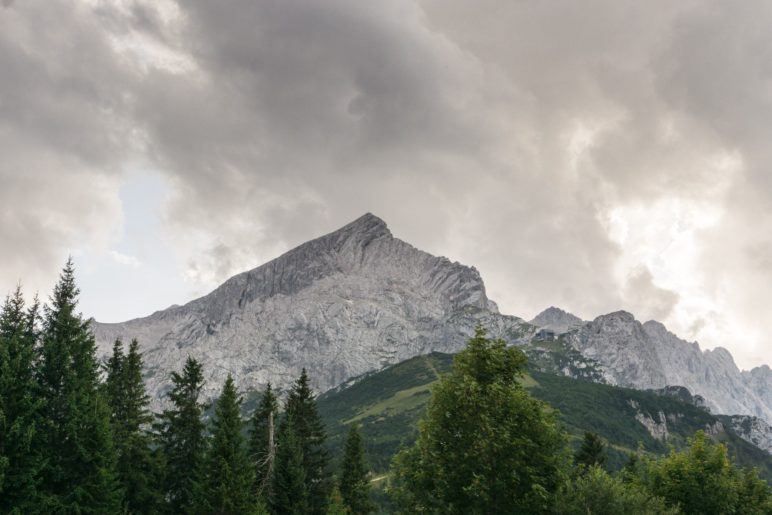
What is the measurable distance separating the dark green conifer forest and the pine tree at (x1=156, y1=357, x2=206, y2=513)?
0.12 m

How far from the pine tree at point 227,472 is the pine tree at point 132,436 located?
672 centimetres

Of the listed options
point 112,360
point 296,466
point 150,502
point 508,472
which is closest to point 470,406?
point 508,472

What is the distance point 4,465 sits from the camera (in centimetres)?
3372

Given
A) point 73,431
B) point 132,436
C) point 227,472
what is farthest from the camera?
point 132,436

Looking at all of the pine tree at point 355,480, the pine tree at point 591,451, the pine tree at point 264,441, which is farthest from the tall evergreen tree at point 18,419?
the pine tree at point 591,451

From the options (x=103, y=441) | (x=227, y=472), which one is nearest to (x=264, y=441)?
(x=227, y=472)

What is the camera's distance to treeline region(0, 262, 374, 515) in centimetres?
3688

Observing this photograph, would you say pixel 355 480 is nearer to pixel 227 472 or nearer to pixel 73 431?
pixel 227 472

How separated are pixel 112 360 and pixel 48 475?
1648 cm

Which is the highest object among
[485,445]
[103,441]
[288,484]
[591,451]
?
[103,441]

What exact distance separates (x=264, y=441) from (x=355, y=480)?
1437 cm

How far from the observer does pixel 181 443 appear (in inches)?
2024

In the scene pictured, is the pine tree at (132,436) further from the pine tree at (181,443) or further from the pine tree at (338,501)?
the pine tree at (338,501)

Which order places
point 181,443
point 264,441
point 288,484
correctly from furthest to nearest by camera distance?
1. point 264,441
2. point 181,443
3. point 288,484
